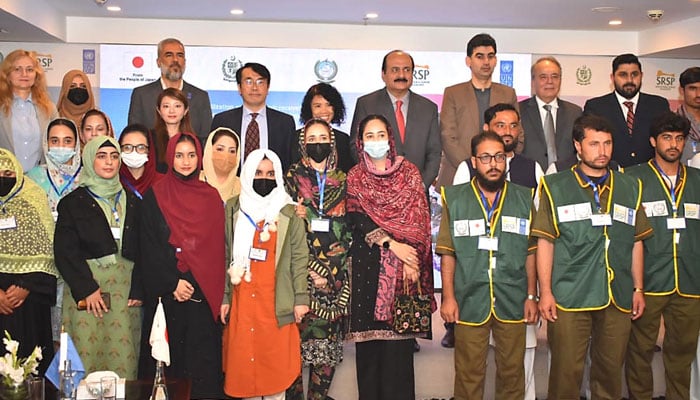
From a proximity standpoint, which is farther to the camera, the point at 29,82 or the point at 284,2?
the point at 284,2

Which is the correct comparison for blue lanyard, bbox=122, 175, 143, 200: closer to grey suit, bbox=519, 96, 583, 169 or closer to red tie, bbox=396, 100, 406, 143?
red tie, bbox=396, 100, 406, 143

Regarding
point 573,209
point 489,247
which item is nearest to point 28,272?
point 489,247

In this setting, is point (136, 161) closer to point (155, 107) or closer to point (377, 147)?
point (155, 107)

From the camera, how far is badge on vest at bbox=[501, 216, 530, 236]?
431cm

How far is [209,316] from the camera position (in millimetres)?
4234

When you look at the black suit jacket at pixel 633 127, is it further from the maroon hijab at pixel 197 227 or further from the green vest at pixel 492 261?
the maroon hijab at pixel 197 227

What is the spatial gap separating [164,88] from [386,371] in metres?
2.72

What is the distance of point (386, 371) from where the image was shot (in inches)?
176

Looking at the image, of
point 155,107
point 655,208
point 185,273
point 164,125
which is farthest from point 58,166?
point 655,208

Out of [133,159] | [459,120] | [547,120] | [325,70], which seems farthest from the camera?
[325,70]

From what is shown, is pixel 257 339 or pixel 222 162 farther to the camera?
pixel 222 162

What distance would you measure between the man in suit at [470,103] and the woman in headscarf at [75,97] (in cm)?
269

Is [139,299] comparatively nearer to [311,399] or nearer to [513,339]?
[311,399]

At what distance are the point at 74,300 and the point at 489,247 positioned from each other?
7.71 feet
